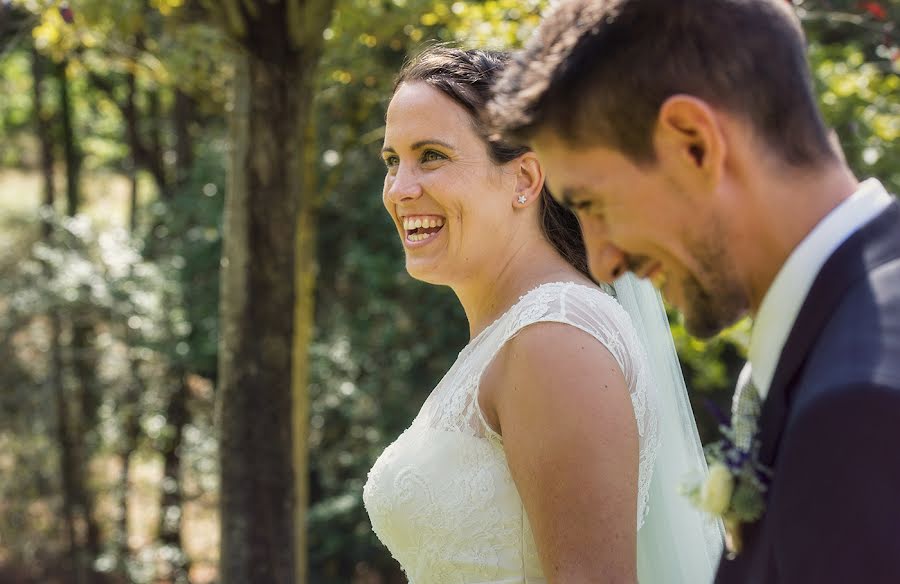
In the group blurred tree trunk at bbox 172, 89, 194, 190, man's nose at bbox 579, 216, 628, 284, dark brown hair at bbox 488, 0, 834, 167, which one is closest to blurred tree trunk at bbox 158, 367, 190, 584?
blurred tree trunk at bbox 172, 89, 194, 190

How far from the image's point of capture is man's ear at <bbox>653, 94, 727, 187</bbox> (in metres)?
1.12

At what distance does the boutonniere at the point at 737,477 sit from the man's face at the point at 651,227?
0.10m

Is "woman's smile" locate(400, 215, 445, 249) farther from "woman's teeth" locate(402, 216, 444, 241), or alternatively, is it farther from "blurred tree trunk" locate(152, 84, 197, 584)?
"blurred tree trunk" locate(152, 84, 197, 584)

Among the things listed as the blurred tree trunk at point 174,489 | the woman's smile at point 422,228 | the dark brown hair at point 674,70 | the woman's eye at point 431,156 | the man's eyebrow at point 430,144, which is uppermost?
the dark brown hair at point 674,70

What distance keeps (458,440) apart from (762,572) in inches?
→ 44.5

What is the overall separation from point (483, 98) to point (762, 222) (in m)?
1.40

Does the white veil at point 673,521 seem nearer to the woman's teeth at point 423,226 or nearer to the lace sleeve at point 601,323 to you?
the lace sleeve at point 601,323

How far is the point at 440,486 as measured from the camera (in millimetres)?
2172

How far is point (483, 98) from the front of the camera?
2.46 m

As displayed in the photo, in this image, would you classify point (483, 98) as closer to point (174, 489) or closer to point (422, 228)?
point (422, 228)

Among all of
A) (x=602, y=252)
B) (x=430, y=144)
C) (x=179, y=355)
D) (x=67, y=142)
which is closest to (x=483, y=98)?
(x=430, y=144)

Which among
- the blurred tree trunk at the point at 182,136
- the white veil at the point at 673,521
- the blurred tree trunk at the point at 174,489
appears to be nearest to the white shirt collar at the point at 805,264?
the white veil at the point at 673,521

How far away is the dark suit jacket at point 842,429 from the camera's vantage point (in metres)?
0.94

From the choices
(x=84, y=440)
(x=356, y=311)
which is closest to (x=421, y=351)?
(x=356, y=311)
